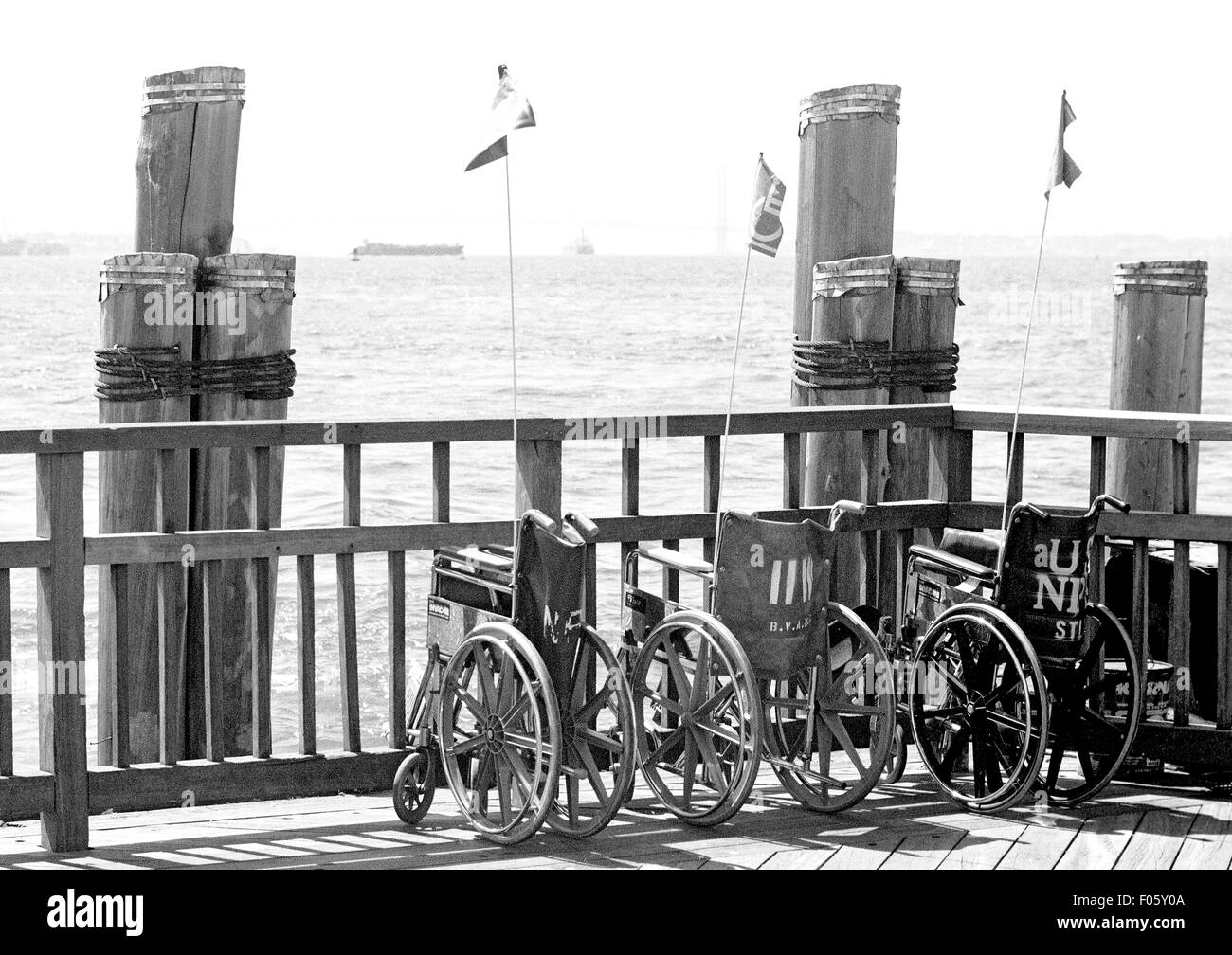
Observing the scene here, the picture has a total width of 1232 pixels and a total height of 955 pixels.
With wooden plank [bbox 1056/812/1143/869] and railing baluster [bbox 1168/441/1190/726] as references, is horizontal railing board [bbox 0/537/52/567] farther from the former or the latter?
railing baluster [bbox 1168/441/1190/726]

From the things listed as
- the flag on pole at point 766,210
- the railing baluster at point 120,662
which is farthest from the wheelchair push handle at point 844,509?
the railing baluster at point 120,662

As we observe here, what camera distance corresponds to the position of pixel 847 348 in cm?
579

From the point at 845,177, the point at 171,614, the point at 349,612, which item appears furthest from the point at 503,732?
the point at 845,177

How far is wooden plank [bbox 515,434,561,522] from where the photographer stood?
4840 mm

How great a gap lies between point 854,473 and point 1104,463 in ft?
3.30

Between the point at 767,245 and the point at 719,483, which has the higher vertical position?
the point at 767,245

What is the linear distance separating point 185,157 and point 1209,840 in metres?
4.18

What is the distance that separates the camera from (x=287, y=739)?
31.7ft

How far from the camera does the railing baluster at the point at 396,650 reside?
477 centimetres

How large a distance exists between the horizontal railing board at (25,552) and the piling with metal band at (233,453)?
4.60 ft

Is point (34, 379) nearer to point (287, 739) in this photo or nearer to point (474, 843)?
point (287, 739)

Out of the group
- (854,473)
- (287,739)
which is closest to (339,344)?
(287,739)

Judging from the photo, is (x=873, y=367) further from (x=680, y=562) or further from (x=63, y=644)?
(x=63, y=644)

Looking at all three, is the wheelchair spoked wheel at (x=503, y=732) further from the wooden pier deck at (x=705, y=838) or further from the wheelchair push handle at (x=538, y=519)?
the wheelchair push handle at (x=538, y=519)
